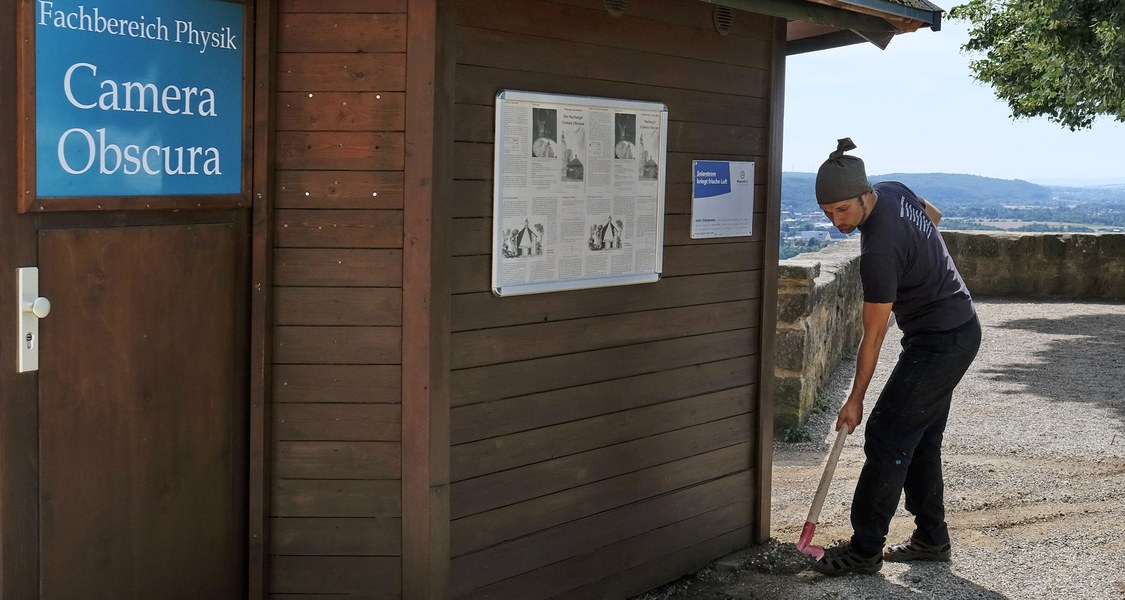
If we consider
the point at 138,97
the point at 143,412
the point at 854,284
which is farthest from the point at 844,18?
the point at 854,284

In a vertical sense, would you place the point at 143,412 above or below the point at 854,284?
below

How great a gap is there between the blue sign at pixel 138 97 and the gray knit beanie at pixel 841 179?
261cm

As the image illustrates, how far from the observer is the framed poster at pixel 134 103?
140 inches

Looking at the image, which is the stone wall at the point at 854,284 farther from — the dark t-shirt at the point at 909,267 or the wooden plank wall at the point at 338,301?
the wooden plank wall at the point at 338,301

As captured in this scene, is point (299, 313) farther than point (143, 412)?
Yes

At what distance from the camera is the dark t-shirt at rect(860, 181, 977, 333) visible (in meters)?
5.23

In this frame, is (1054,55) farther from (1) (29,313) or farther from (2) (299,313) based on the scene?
(1) (29,313)

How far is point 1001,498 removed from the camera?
695cm

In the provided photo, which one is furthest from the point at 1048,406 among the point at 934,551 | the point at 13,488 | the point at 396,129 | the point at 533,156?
the point at 13,488

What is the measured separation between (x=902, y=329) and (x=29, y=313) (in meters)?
3.69

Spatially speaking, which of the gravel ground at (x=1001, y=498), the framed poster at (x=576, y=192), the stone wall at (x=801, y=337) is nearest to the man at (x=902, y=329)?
the gravel ground at (x=1001, y=498)

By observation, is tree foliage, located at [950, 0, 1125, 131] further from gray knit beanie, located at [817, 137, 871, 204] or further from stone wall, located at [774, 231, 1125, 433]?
gray knit beanie, located at [817, 137, 871, 204]

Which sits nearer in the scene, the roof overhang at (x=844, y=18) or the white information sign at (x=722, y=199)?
the roof overhang at (x=844, y=18)

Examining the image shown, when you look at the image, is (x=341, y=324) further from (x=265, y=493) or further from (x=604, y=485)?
(x=604, y=485)
